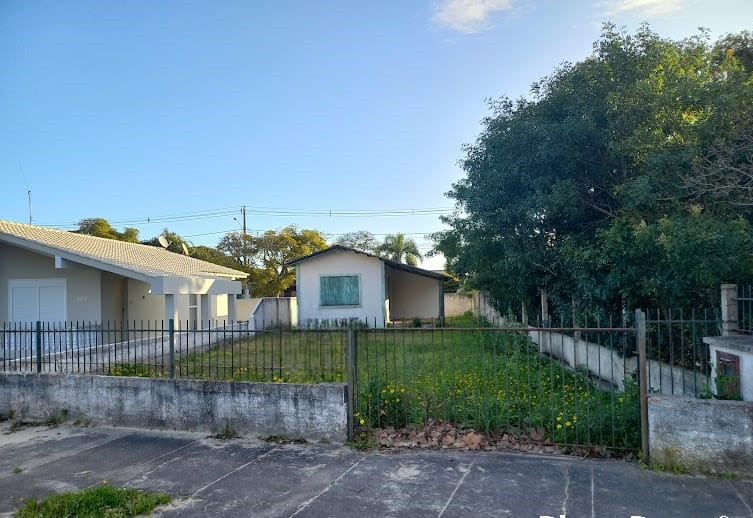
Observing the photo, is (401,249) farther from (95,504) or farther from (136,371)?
(95,504)

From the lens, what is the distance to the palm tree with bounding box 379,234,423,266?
36.1 meters

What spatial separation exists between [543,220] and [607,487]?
18.9 ft

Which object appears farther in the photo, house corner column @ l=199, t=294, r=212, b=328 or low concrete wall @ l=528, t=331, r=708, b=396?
house corner column @ l=199, t=294, r=212, b=328

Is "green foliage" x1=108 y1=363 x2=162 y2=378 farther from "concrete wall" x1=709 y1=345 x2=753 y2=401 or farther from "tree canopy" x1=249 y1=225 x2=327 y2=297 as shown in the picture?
"tree canopy" x1=249 y1=225 x2=327 y2=297

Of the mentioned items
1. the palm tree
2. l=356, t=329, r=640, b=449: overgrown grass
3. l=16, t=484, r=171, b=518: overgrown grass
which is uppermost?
the palm tree

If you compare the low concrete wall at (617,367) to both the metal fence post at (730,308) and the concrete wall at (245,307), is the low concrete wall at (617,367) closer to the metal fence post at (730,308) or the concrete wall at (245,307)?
the metal fence post at (730,308)

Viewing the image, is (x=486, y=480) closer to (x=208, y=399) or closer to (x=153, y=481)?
(x=153, y=481)

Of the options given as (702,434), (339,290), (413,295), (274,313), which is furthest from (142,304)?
(702,434)

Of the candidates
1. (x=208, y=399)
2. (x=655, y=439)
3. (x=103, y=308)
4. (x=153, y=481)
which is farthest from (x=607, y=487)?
(x=103, y=308)

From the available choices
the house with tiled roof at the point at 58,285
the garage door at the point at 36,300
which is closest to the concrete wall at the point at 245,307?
the house with tiled roof at the point at 58,285

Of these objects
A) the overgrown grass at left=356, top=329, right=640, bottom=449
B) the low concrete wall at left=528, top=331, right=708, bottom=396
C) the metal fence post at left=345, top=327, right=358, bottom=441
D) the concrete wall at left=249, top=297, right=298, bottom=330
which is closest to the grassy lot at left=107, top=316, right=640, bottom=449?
the overgrown grass at left=356, top=329, right=640, bottom=449

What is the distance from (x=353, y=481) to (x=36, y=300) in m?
13.7

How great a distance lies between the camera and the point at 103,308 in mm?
14656

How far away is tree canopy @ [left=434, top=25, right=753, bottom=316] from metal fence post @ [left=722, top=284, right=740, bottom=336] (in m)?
0.43
